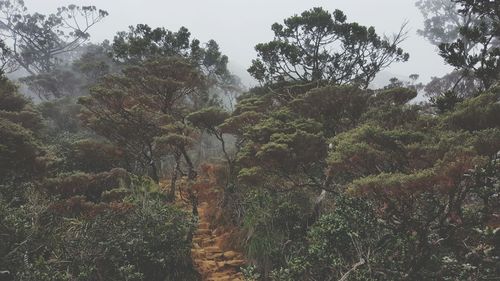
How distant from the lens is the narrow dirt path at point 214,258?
8039mm

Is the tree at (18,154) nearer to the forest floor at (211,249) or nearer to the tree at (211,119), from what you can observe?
the tree at (211,119)

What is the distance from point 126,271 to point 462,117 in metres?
5.47

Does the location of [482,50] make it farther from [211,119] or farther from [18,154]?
[18,154]

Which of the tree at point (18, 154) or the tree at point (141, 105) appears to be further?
the tree at point (141, 105)

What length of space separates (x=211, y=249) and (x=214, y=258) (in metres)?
0.42

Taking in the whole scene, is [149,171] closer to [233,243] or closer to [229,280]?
[233,243]

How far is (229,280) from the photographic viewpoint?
7.96 meters

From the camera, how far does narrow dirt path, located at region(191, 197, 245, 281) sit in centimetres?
804

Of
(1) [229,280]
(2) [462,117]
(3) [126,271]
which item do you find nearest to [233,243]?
(1) [229,280]

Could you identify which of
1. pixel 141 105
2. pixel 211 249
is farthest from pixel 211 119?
pixel 211 249

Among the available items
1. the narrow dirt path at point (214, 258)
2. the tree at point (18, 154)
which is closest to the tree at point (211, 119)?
the narrow dirt path at point (214, 258)

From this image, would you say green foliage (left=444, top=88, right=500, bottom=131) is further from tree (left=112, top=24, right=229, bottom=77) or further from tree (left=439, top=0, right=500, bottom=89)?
tree (left=112, top=24, right=229, bottom=77)

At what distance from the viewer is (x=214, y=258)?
8.67 metres

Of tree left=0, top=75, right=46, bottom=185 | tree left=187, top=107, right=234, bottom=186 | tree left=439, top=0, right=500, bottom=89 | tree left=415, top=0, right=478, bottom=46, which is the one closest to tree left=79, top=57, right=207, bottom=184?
tree left=187, top=107, right=234, bottom=186
